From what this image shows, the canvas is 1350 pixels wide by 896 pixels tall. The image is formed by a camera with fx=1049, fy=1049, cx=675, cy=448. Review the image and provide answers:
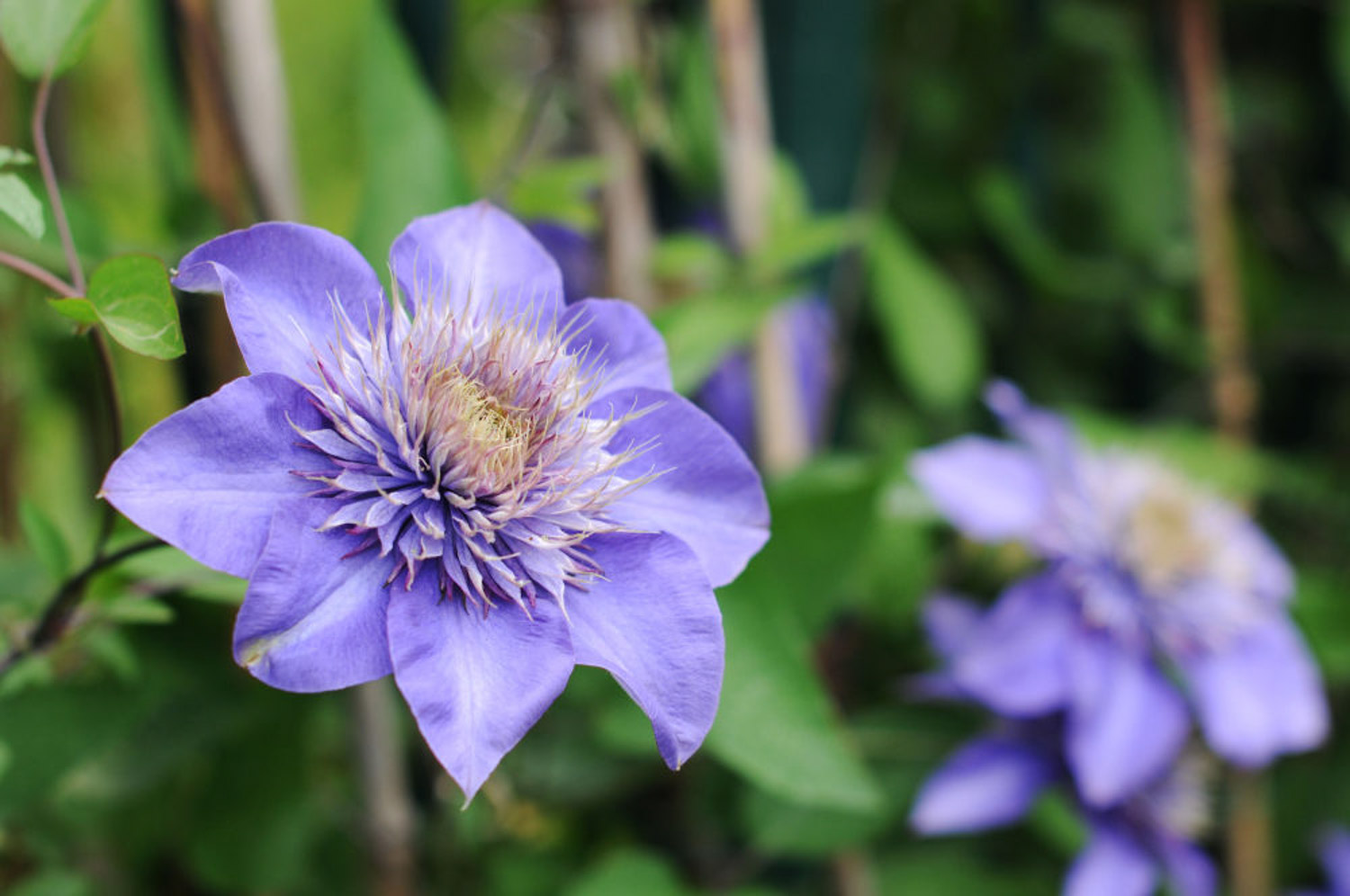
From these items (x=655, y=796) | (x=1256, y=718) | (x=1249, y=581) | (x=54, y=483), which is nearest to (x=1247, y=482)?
(x=1249, y=581)

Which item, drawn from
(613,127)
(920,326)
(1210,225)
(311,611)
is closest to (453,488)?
(311,611)

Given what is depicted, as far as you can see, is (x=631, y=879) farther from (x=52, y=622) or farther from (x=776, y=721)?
(x=52, y=622)

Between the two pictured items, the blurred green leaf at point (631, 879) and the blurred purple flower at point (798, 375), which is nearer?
the blurred green leaf at point (631, 879)

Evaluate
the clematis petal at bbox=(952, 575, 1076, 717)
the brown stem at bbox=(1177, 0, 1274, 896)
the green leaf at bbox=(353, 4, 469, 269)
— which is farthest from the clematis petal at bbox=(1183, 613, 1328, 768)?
the green leaf at bbox=(353, 4, 469, 269)

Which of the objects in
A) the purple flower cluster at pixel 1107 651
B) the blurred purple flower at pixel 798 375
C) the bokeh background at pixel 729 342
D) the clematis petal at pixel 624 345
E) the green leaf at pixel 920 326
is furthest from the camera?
the green leaf at pixel 920 326

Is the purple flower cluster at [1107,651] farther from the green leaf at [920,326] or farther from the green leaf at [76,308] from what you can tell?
the green leaf at [76,308]

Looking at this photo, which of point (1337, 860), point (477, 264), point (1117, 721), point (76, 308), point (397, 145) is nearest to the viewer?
point (76, 308)

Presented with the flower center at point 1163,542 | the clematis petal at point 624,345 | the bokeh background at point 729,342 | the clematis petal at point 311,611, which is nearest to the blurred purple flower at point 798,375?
the bokeh background at point 729,342
